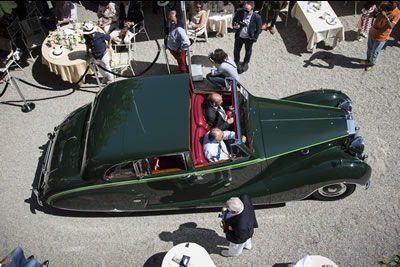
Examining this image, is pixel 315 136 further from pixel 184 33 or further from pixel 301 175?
pixel 184 33

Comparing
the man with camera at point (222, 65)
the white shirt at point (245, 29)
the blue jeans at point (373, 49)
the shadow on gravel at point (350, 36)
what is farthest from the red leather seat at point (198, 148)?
the shadow on gravel at point (350, 36)

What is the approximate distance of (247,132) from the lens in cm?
559

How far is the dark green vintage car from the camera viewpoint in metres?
5.27

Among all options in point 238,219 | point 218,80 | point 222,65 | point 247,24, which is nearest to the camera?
point 238,219

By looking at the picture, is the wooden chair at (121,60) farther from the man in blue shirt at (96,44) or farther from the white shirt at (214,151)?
the white shirt at (214,151)

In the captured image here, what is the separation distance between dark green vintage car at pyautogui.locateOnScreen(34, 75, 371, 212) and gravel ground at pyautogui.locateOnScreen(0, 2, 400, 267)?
43 centimetres

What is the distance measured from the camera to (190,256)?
4938 millimetres

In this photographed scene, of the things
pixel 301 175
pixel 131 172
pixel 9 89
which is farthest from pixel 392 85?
pixel 9 89

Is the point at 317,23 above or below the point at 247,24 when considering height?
below

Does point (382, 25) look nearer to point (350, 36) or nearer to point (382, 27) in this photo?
point (382, 27)

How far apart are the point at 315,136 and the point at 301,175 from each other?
0.68 metres

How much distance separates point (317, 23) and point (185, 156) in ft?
18.6

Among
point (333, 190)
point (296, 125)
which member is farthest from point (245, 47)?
point (333, 190)

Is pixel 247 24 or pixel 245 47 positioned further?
pixel 245 47
